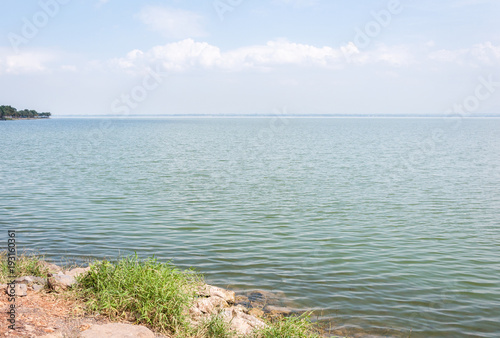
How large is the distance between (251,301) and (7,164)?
114 feet

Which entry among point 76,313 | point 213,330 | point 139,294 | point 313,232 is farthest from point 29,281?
point 313,232

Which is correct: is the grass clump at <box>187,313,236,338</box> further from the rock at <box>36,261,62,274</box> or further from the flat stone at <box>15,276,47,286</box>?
the rock at <box>36,261,62,274</box>

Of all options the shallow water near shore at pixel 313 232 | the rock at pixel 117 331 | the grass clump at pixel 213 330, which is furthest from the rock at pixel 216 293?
the rock at pixel 117 331

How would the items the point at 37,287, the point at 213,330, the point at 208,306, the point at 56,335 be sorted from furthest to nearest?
the point at 208,306 < the point at 37,287 < the point at 213,330 < the point at 56,335

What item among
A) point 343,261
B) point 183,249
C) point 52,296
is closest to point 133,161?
point 183,249

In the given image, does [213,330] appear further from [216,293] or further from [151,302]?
[216,293]

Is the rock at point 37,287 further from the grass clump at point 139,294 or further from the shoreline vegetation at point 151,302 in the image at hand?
the grass clump at point 139,294

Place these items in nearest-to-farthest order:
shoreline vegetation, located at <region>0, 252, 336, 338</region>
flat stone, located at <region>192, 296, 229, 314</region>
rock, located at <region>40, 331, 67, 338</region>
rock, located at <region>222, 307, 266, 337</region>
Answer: rock, located at <region>40, 331, 67, 338</region>, shoreline vegetation, located at <region>0, 252, 336, 338</region>, rock, located at <region>222, 307, 266, 337</region>, flat stone, located at <region>192, 296, 229, 314</region>

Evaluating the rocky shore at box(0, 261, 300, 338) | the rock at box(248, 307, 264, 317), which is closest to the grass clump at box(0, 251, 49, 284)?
the rocky shore at box(0, 261, 300, 338)

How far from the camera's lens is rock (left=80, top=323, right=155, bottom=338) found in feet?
22.2

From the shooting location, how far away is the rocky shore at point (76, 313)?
6832mm

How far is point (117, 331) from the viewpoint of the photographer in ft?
22.9

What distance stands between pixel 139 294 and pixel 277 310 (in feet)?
12.7

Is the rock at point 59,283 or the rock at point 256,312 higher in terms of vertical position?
the rock at point 59,283
